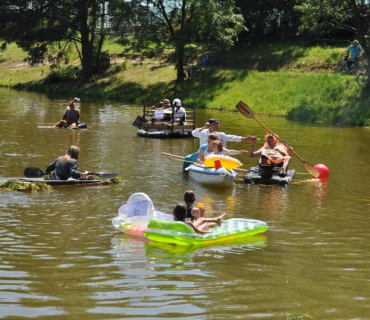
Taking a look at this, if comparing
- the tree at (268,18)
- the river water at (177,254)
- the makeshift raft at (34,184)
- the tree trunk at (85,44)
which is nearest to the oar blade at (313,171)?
the river water at (177,254)

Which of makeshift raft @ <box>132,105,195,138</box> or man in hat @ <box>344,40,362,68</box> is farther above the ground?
man in hat @ <box>344,40,362,68</box>

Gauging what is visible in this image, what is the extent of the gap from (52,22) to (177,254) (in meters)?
44.5

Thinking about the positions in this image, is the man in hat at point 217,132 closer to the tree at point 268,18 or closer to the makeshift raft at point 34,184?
the makeshift raft at point 34,184

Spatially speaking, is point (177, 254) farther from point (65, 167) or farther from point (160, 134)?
point (160, 134)

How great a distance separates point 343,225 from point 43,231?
583cm

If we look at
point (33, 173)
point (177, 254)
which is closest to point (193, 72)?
point (33, 173)

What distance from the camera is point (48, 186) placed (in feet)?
58.4

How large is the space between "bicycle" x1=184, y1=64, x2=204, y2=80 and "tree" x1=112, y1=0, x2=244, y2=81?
0.48 m

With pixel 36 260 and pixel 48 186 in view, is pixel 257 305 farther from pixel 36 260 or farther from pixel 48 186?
pixel 48 186

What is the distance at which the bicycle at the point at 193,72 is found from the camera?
4853cm

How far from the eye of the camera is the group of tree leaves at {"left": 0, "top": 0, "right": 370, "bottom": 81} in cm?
4694

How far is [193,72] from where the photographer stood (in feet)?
161

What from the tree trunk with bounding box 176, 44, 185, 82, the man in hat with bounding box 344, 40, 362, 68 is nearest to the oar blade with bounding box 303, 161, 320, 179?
the man in hat with bounding box 344, 40, 362, 68

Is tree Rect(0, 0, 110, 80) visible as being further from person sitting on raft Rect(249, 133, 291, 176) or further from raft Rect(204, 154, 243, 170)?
raft Rect(204, 154, 243, 170)
